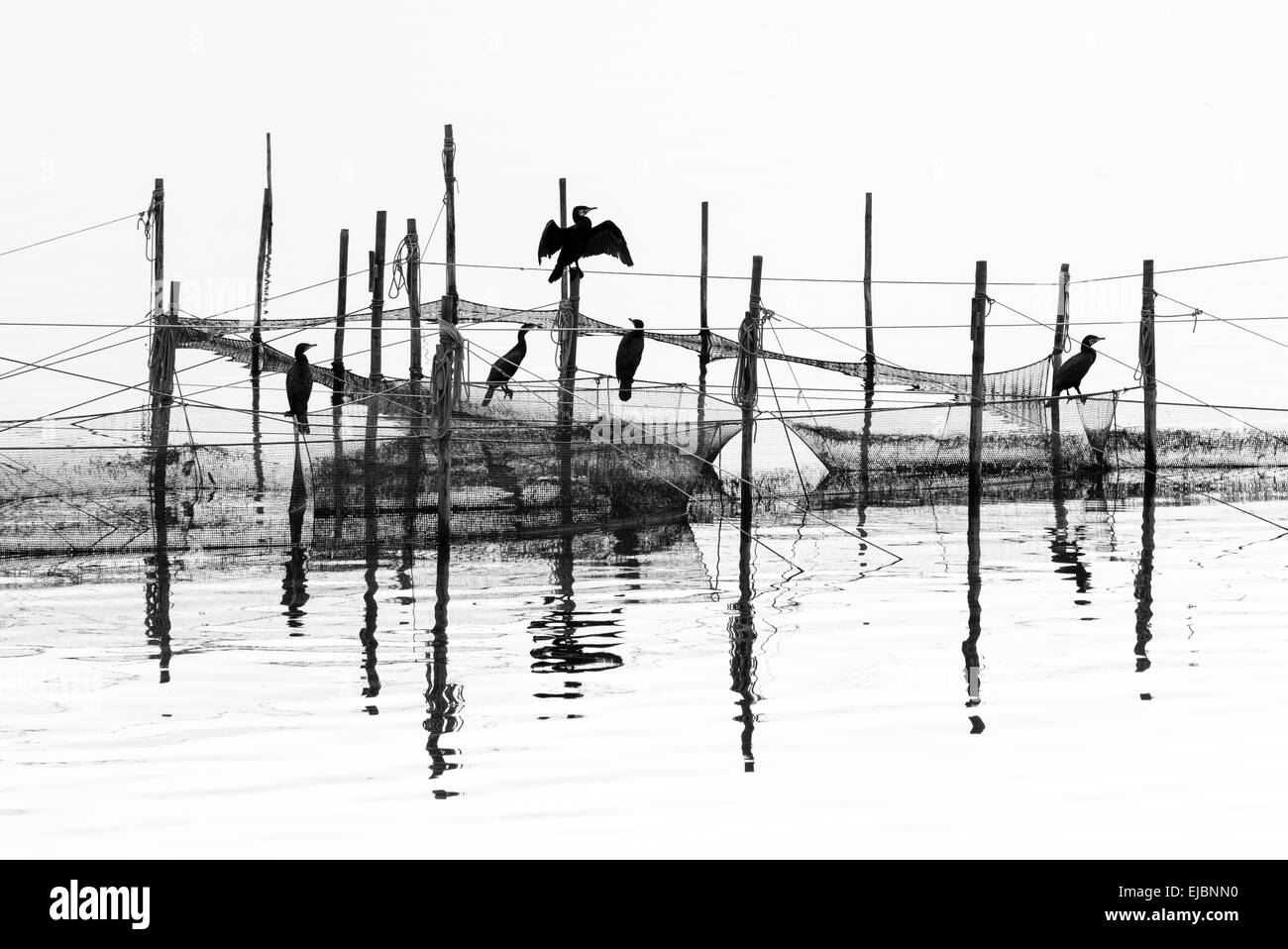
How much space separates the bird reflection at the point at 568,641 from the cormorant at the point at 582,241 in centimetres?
689

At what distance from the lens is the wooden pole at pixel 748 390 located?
1653cm

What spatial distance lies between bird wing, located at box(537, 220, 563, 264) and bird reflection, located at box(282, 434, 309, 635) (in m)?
4.82

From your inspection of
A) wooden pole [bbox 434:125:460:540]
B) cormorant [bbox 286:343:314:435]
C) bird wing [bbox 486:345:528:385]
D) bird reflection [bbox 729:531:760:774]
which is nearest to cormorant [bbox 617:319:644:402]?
bird wing [bbox 486:345:528:385]

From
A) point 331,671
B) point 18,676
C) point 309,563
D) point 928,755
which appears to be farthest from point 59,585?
point 928,755

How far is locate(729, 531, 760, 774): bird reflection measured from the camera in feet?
26.2

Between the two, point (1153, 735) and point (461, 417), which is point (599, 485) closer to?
point (461, 417)

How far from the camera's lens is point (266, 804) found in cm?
672

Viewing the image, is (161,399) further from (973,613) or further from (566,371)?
(973,613)

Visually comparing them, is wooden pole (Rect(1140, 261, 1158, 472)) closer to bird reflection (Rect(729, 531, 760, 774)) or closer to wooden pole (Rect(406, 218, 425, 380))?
bird reflection (Rect(729, 531, 760, 774))

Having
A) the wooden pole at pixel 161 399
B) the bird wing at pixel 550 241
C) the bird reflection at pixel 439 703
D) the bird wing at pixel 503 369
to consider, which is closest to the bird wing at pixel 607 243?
the bird wing at pixel 550 241

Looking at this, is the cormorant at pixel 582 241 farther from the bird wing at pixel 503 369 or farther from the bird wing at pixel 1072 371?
the bird wing at pixel 1072 371

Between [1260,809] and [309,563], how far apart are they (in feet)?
33.0

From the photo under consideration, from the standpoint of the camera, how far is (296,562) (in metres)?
14.9

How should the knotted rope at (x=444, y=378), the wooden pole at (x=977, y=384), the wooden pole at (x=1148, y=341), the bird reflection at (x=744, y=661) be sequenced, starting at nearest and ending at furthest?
the bird reflection at (x=744, y=661)
the knotted rope at (x=444, y=378)
the wooden pole at (x=977, y=384)
the wooden pole at (x=1148, y=341)
